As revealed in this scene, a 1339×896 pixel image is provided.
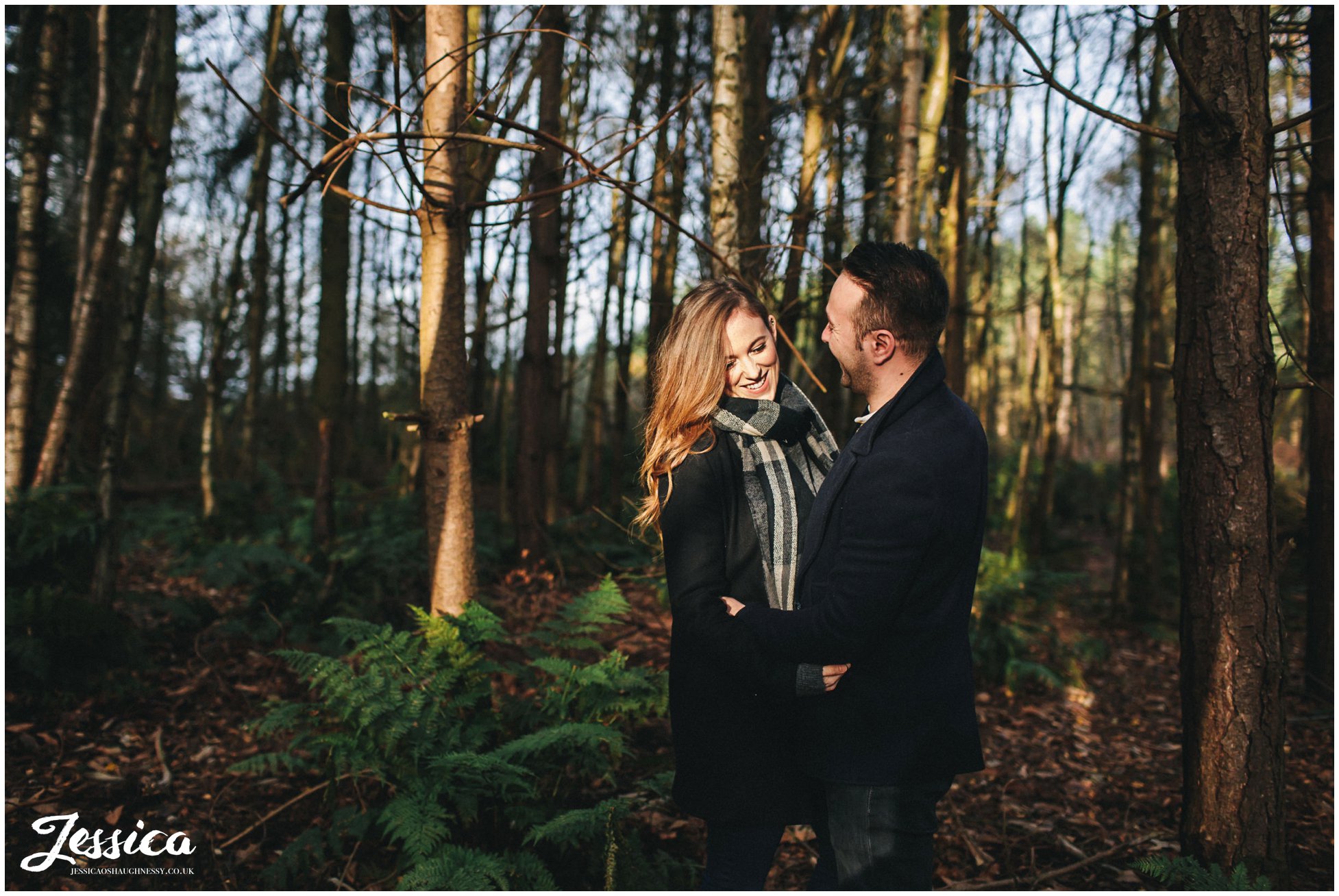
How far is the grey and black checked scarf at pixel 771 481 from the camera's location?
6.72 ft

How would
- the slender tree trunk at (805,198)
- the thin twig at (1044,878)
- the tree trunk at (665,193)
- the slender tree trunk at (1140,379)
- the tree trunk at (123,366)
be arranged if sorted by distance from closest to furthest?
the thin twig at (1044,878)
the slender tree trunk at (805,198)
the tree trunk at (123,366)
the tree trunk at (665,193)
the slender tree trunk at (1140,379)

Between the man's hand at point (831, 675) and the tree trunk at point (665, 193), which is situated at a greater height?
the tree trunk at point (665, 193)

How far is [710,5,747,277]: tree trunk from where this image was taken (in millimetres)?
4289

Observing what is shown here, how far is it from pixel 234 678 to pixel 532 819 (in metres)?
3.10

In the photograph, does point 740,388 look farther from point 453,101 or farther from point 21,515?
point 21,515

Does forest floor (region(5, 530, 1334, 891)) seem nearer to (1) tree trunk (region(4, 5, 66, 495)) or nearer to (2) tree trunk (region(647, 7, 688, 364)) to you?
(1) tree trunk (region(4, 5, 66, 495))

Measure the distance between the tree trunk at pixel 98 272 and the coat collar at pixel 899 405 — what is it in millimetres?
5612

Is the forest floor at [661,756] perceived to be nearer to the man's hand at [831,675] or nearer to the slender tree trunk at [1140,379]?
the man's hand at [831,675]

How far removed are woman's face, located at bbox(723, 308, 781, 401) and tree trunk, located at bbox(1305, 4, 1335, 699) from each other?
499 centimetres

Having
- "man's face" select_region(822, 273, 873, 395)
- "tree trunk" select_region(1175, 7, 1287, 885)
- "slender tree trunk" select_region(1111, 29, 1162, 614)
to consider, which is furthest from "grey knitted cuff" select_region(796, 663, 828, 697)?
"slender tree trunk" select_region(1111, 29, 1162, 614)

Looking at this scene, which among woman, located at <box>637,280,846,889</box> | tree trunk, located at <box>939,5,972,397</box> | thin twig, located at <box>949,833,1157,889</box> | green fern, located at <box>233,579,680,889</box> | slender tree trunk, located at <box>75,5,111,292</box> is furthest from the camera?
tree trunk, located at <box>939,5,972,397</box>

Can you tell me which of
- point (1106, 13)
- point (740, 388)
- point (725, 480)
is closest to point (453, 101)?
point (740, 388)

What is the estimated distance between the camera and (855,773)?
1865mm

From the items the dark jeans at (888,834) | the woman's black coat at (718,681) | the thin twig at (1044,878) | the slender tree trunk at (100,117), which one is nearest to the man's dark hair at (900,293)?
the woman's black coat at (718,681)
